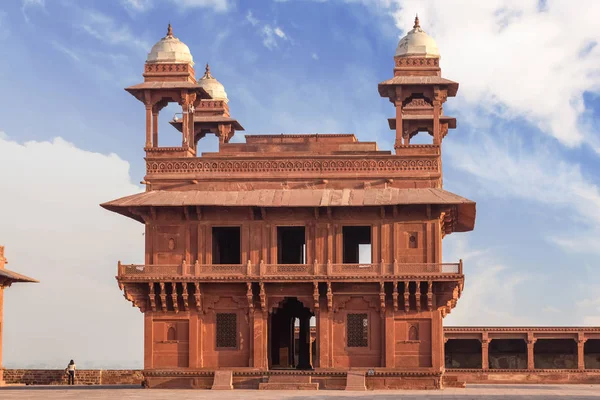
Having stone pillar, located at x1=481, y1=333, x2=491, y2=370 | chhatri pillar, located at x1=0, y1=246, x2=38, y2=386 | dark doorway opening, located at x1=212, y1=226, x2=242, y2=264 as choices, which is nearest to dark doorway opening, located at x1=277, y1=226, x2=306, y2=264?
dark doorway opening, located at x1=212, y1=226, x2=242, y2=264

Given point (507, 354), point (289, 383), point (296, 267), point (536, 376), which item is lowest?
point (536, 376)

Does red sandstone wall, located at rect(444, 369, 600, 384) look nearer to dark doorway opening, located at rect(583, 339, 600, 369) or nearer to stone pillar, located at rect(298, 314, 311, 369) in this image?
dark doorway opening, located at rect(583, 339, 600, 369)

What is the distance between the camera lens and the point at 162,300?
44.9 metres

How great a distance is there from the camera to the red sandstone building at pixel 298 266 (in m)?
44.3

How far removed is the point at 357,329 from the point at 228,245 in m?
7.03

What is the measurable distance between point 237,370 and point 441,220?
900 cm

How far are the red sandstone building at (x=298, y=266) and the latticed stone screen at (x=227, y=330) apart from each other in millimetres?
42

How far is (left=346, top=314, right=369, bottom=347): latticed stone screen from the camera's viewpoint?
4500 cm

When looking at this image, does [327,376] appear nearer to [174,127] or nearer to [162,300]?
[162,300]

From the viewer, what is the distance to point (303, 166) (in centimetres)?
4581

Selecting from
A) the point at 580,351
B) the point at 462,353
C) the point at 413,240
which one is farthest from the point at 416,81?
the point at 462,353

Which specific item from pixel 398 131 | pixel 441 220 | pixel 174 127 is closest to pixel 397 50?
pixel 398 131

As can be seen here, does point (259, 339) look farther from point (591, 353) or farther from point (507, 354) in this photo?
point (591, 353)

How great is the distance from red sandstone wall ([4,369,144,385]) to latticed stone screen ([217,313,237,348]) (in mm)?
5382
